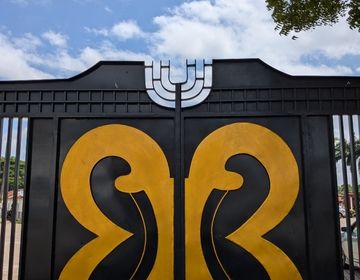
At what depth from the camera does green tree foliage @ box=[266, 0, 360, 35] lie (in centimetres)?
420

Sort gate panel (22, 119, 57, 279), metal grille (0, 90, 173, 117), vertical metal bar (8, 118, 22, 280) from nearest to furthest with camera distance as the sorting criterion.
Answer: vertical metal bar (8, 118, 22, 280) → gate panel (22, 119, 57, 279) → metal grille (0, 90, 173, 117)

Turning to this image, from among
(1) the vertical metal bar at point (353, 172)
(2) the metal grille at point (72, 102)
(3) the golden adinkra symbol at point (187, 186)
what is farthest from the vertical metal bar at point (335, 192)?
(2) the metal grille at point (72, 102)

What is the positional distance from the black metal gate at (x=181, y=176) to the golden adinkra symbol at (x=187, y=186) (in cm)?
1

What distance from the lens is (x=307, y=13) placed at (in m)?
4.36

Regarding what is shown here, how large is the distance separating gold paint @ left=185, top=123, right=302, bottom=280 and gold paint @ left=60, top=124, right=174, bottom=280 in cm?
25

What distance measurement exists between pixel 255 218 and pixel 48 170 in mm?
2310

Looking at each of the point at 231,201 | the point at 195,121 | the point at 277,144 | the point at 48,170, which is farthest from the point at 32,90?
the point at 277,144

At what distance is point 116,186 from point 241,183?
1347mm

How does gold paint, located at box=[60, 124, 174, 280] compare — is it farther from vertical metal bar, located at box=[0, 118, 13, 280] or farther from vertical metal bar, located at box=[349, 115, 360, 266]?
vertical metal bar, located at box=[349, 115, 360, 266]

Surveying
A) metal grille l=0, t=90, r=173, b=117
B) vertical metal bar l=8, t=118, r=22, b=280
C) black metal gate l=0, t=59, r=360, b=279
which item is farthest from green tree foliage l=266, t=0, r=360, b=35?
vertical metal bar l=8, t=118, r=22, b=280

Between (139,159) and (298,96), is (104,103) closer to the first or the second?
(139,159)

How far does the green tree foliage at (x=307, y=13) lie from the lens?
4203mm

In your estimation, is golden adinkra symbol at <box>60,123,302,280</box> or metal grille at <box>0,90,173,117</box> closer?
golden adinkra symbol at <box>60,123,302,280</box>

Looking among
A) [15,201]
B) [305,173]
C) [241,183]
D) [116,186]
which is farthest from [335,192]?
[15,201]
